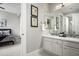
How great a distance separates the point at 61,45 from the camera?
6.44ft

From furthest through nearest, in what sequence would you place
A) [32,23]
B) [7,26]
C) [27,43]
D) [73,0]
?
[32,23], [27,43], [7,26], [73,0]

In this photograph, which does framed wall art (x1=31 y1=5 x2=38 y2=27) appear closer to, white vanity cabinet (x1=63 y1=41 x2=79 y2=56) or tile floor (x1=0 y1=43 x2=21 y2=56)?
tile floor (x1=0 y1=43 x2=21 y2=56)

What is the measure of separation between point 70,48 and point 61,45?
0.23m

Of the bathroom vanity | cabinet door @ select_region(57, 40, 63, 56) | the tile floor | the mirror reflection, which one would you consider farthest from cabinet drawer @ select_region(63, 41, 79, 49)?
the tile floor

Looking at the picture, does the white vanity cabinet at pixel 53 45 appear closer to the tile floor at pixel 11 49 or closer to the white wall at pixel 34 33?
the white wall at pixel 34 33

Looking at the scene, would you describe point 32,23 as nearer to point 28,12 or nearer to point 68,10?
point 28,12

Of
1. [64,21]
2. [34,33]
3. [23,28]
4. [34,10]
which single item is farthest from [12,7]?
[64,21]

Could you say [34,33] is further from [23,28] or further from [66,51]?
[66,51]

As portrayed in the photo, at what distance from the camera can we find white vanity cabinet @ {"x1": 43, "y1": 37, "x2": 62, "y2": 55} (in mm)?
2008

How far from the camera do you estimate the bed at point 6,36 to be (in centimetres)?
184

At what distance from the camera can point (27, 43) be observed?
2.17 meters

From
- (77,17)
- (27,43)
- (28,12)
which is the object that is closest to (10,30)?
(27,43)

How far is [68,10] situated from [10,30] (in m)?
1.58

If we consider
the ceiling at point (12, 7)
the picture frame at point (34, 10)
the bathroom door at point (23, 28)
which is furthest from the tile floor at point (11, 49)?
the picture frame at point (34, 10)
